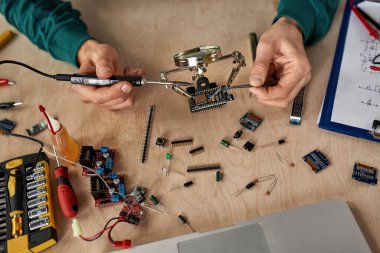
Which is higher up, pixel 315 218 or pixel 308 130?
pixel 308 130


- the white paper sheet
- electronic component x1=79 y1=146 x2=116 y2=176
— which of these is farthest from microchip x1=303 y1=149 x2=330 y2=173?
electronic component x1=79 y1=146 x2=116 y2=176

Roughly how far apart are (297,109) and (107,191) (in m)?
0.63

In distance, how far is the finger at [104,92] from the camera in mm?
951

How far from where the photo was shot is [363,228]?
0.82m

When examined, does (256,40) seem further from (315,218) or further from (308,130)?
(315,218)

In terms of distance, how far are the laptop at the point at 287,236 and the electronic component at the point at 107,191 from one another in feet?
0.50

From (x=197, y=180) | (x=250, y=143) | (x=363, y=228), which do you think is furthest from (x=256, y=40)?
(x=363, y=228)

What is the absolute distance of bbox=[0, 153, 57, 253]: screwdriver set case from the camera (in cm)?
84

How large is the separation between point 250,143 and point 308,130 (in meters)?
0.18

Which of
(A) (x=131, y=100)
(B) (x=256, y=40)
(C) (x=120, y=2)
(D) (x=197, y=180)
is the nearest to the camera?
(D) (x=197, y=180)

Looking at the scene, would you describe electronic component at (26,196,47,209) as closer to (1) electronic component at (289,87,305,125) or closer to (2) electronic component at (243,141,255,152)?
(2) electronic component at (243,141,255,152)

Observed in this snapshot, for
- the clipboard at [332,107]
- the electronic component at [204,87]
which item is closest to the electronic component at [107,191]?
the electronic component at [204,87]

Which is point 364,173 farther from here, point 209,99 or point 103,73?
point 103,73

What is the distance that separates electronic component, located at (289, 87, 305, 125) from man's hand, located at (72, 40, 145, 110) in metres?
0.51
